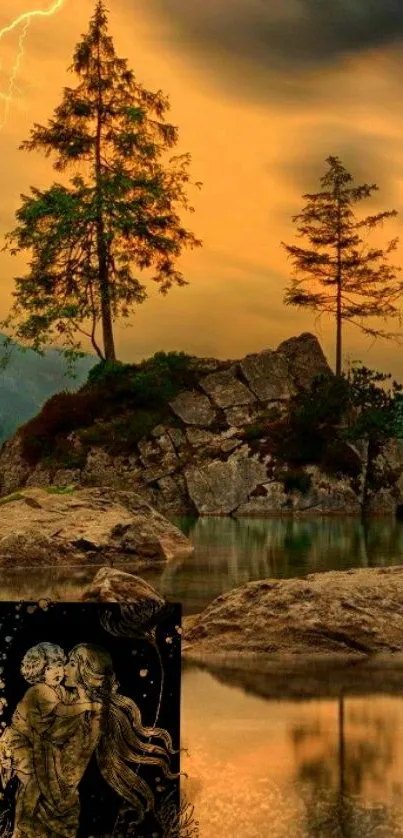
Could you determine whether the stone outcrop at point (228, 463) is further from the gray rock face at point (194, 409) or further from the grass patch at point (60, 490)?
the grass patch at point (60, 490)

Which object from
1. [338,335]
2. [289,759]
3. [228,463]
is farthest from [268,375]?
[289,759]

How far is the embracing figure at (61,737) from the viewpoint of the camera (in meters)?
3.79

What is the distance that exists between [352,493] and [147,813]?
1218 inches

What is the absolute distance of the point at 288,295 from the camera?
157ft

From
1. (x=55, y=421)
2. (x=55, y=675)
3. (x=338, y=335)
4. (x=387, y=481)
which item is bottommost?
(x=55, y=675)

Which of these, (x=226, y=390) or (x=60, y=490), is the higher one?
(x=226, y=390)

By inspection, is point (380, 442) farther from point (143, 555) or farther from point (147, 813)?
point (147, 813)

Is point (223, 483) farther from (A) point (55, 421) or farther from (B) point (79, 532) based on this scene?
(B) point (79, 532)

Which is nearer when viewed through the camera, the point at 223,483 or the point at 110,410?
the point at 223,483

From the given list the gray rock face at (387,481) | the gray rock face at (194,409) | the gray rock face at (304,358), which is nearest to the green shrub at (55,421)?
the gray rock face at (194,409)

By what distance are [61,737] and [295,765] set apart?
5.67ft

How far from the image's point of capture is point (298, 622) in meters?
8.70

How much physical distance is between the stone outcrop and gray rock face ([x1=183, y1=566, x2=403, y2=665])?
24.2m

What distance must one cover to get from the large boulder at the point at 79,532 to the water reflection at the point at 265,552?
2.25 feet
